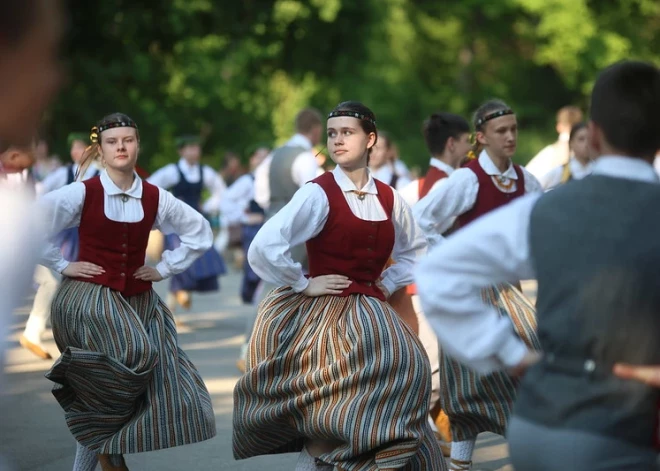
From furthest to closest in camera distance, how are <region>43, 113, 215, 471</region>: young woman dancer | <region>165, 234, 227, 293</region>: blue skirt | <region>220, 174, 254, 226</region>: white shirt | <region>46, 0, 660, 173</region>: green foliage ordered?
1. <region>46, 0, 660, 173</region>: green foliage
2. <region>220, 174, 254, 226</region>: white shirt
3. <region>165, 234, 227, 293</region>: blue skirt
4. <region>43, 113, 215, 471</region>: young woman dancer

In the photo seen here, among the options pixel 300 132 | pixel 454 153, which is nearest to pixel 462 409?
pixel 454 153

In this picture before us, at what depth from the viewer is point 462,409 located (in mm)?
5379

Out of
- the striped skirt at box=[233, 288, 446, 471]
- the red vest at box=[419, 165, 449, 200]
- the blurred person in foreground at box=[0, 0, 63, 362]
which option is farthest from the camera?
the red vest at box=[419, 165, 449, 200]

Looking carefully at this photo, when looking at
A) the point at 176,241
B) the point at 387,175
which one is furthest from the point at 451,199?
the point at 176,241

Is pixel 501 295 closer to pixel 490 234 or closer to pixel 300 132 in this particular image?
pixel 490 234

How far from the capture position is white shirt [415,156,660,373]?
2.79 meters

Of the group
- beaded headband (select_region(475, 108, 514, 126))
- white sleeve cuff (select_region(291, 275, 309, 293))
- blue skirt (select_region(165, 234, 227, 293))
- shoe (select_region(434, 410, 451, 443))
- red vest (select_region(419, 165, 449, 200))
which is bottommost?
shoe (select_region(434, 410, 451, 443))

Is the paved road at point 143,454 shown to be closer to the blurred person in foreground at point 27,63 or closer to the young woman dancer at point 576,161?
the blurred person in foreground at point 27,63

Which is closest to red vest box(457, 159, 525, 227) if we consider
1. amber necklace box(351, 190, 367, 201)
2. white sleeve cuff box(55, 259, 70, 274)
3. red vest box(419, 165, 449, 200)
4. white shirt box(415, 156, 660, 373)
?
amber necklace box(351, 190, 367, 201)

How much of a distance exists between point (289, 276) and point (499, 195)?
1.37 m

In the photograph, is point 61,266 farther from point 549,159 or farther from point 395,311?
point 549,159

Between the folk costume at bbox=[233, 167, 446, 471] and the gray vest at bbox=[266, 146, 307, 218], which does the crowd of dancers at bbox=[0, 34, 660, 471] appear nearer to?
the folk costume at bbox=[233, 167, 446, 471]

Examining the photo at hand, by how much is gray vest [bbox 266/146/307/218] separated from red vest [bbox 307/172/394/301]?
4435mm

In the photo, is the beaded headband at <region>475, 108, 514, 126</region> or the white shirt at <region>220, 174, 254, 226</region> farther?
the white shirt at <region>220, 174, 254, 226</region>
